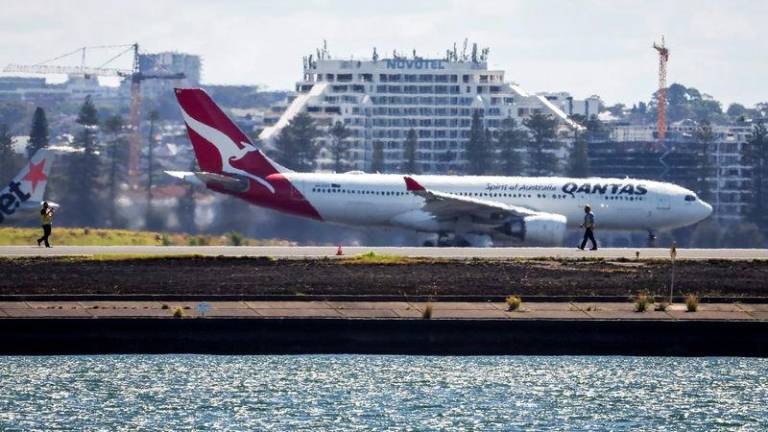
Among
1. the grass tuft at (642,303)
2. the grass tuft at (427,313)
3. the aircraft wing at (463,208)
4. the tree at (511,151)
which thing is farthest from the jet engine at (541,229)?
the tree at (511,151)

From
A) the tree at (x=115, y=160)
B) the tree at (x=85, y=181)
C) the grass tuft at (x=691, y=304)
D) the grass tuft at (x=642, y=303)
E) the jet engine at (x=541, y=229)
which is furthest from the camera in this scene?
the tree at (x=115, y=160)

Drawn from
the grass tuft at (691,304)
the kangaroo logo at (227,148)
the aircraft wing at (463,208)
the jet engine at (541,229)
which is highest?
the kangaroo logo at (227,148)

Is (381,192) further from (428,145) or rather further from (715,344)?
(428,145)

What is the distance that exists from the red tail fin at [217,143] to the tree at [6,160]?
5413cm

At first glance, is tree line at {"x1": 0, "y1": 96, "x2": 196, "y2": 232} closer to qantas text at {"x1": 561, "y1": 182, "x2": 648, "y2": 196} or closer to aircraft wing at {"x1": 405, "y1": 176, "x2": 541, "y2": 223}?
aircraft wing at {"x1": 405, "y1": 176, "x2": 541, "y2": 223}

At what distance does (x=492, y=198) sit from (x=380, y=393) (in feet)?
108

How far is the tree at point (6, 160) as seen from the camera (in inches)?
4801

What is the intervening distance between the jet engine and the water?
84.7 ft

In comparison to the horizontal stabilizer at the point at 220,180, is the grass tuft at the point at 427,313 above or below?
below

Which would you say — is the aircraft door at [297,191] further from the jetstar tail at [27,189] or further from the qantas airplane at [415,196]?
the jetstar tail at [27,189]

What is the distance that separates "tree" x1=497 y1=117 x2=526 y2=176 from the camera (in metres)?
141

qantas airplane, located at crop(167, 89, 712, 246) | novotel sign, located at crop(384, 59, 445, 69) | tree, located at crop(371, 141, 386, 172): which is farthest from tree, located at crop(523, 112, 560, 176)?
qantas airplane, located at crop(167, 89, 712, 246)

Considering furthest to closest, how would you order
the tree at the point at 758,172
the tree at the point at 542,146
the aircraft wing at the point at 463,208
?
1. the tree at the point at 542,146
2. the tree at the point at 758,172
3. the aircraft wing at the point at 463,208

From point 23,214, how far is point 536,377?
37532 millimetres
